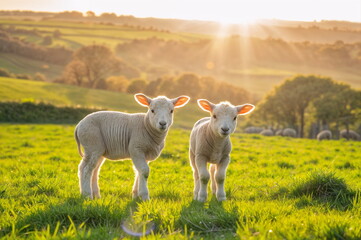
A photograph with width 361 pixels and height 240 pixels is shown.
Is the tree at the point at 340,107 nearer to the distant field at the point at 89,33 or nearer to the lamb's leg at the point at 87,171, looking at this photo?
the lamb's leg at the point at 87,171

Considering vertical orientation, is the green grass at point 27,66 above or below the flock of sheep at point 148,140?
below

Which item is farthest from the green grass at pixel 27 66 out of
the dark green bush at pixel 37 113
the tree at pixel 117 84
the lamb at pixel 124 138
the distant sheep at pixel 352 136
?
the lamb at pixel 124 138

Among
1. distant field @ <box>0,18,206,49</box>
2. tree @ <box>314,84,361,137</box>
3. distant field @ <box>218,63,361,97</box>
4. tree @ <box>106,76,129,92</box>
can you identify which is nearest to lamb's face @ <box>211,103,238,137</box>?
tree @ <box>314,84,361,137</box>

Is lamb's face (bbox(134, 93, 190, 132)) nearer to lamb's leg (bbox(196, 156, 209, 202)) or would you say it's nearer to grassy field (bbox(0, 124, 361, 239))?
lamb's leg (bbox(196, 156, 209, 202))

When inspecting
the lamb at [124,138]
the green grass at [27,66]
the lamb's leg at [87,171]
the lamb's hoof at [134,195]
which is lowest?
the green grass at [27,66]

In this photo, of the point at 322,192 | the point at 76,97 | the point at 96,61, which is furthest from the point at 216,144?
the point at 96,61

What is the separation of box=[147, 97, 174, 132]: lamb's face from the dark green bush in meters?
22.7

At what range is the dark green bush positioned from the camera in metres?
26.1

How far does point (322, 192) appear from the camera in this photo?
19.5 feet

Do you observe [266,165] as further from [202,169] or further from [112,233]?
[112,233]

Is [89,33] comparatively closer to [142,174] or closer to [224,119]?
[142,174]

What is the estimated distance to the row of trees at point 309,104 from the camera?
122 ft

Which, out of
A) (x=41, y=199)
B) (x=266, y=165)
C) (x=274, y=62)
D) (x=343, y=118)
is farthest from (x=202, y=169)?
(x=274, y=62)

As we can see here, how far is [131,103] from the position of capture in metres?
46.9
